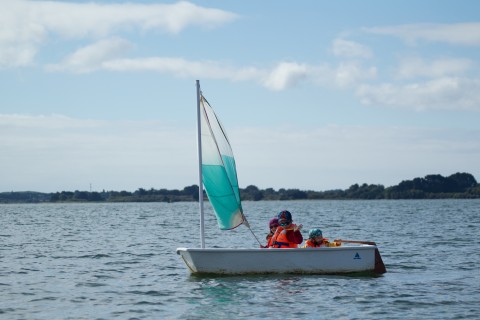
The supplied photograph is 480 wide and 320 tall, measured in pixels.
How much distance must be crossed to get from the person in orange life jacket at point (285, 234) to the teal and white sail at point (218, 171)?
1.28 meters

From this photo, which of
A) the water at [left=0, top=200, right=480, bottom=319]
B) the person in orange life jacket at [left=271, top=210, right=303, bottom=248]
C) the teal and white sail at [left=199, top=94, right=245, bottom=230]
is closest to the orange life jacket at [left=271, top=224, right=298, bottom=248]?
the person in orange life jacket at [left=271, top=210, right=303, bottom=248]

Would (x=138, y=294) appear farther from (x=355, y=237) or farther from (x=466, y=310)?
(x=355, y=237)

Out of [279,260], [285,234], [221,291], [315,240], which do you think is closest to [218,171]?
[285,234]

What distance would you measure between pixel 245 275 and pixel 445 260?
404 inches

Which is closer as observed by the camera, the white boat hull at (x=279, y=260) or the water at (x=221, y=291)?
the water at (x=221, y=291)

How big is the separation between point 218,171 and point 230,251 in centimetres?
250

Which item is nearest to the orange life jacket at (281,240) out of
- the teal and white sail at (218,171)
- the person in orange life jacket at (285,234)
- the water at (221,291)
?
the person in orange life jacket at (285,234)

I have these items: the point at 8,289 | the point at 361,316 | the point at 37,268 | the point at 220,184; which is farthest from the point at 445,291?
the point at 37,268

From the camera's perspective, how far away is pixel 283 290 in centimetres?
2066

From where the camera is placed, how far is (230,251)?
22.2 metres

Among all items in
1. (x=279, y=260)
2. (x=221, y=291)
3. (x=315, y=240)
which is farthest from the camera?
(x=315, y=240)

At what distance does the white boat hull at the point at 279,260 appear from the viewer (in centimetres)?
2223

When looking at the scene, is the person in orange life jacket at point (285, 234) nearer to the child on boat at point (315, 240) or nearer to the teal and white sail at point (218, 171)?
the child on boat at point (315, 240)

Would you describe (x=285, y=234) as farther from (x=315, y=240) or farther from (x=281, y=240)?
(x=315, y=240)
